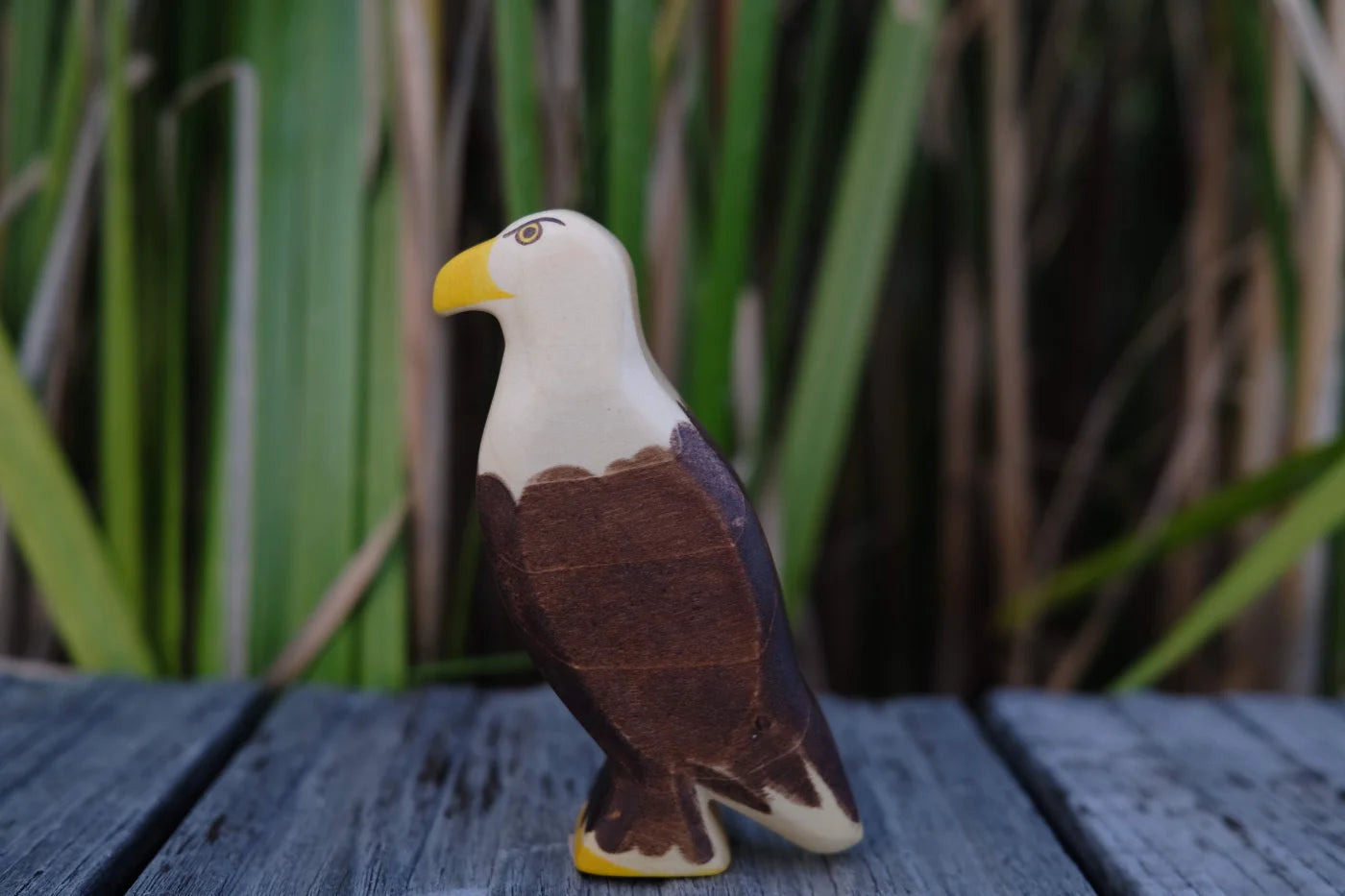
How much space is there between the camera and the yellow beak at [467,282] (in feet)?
1.79

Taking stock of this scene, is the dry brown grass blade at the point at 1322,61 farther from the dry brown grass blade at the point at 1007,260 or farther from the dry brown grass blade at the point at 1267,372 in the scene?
the dry brown grass blade at the point at 1007,260

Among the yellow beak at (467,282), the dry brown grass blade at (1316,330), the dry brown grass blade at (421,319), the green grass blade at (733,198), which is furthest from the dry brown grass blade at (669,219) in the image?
the dry brown grass blade at (1316,330)

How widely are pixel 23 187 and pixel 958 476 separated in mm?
784

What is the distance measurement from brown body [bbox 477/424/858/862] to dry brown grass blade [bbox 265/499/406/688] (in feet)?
0.87

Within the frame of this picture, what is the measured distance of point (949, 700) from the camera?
81 centimetres

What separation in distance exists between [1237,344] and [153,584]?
3.14 ft

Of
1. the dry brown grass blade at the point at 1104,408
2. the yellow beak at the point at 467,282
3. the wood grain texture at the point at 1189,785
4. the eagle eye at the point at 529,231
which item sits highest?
the eagle eye at the point at 529,231

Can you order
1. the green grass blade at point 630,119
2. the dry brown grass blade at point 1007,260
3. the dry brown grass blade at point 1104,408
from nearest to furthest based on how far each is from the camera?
the green grass blade at point 630,119 → the dry brown grass blade at point 1007,260 → the dry brown grass blade at point 1104,408

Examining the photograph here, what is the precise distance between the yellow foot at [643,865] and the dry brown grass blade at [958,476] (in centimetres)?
56

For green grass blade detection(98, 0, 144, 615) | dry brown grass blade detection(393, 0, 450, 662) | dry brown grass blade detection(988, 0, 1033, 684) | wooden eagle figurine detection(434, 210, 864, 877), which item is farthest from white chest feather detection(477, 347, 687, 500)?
dry brown grass blade detection(988, 0, 1033, 684)

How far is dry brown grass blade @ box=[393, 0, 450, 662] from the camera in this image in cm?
77

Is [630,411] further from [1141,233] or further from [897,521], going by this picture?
[1141,233]

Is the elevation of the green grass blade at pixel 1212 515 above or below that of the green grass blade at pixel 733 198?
below

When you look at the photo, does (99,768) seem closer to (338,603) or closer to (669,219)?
(338,603)
